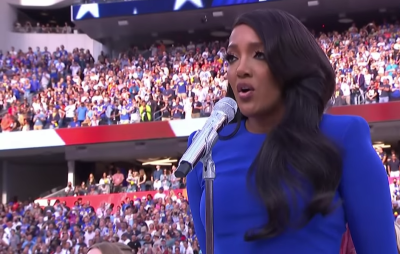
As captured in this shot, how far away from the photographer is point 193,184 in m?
1.69

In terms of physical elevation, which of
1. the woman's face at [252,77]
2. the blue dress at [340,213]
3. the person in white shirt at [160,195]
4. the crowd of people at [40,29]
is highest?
the crowd of people at [40,29]

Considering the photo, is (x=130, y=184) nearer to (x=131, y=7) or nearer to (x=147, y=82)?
(x=147, y=82)

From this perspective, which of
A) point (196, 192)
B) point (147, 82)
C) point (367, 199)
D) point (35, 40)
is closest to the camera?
point (367, 199)

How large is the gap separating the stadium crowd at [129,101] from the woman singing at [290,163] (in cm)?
978

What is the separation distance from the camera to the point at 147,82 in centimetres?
1788

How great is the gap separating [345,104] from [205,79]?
3.86 metres

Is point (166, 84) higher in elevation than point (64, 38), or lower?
lower

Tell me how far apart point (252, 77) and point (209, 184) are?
0.25 m

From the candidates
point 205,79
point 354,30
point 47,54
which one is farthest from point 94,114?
point 354,30

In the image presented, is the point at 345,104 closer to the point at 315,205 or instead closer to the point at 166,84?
the point at 166,84

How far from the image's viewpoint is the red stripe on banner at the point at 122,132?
1670 cm

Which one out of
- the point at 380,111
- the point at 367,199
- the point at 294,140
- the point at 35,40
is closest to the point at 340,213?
the point at 367,199

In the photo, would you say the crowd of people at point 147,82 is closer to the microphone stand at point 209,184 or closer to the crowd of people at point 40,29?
the crowd of people at point 40,29

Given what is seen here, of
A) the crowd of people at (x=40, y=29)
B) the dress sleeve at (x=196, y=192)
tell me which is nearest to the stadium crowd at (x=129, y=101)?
the crowd of people at (x=40, y=29)
